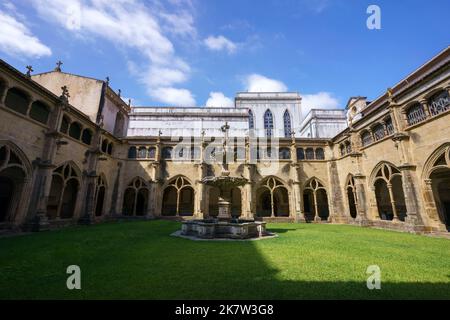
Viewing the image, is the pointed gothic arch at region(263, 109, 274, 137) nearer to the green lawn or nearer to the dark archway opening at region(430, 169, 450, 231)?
the dark archway opening at region(430, 169, 450, 231)

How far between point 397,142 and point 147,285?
1573 cm

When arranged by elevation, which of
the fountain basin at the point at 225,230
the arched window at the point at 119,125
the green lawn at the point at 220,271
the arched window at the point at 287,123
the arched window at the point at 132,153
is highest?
the arched window at the point at 287,123

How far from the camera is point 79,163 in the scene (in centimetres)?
1576

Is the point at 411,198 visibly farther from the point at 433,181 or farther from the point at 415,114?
the point at 415,114

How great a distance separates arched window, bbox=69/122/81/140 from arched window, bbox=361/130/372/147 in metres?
23.3

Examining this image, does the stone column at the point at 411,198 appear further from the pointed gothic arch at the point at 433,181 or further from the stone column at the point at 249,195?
the stone column at the point at 249,195

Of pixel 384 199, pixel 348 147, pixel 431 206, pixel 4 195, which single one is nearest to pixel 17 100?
pixel 4 195

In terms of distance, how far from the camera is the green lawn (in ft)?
11.8

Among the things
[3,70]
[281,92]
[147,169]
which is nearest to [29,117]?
[3,70]

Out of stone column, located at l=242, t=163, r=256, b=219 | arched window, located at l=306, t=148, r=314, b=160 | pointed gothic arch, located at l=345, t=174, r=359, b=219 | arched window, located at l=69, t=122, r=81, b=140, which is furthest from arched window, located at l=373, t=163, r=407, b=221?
arched window, located at l=69, t=122, r=81, b=140

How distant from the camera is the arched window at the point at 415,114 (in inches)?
472

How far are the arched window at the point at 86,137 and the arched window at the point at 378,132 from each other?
23.3m

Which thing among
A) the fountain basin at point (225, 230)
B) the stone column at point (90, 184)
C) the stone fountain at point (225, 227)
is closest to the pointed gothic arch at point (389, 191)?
the stone fountain at point (225, 227)

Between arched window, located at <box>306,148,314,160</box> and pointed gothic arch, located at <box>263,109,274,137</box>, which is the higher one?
pointed gothic arch, located at <box>263,109,274,137</box>
